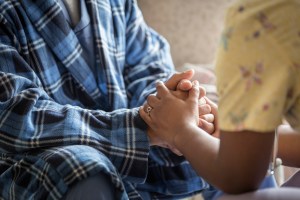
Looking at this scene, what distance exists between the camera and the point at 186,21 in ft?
5.59

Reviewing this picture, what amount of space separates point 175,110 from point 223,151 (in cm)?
26

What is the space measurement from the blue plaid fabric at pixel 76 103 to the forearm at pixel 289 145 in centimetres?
25

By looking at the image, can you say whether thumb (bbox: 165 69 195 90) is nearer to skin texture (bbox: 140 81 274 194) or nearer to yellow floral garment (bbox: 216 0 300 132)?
skin texture (bbox: 140 81 274 194)

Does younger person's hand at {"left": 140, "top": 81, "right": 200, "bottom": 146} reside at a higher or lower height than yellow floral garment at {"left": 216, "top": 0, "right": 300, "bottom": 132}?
lower

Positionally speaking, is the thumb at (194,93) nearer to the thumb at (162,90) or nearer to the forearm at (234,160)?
the thumb at (162,90)

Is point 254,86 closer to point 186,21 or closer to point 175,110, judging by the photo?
point 175,110

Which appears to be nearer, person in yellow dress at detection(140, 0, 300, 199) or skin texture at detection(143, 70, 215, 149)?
person in yellow dress at detection(140, 0, 300, 199)

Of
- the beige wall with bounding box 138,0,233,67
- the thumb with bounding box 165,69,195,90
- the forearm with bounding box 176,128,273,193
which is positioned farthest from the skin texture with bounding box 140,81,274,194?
the beige wall with bounding box 138,0,233,67

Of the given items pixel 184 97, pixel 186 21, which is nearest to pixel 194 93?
pixel 184 97

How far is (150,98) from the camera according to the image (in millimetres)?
980

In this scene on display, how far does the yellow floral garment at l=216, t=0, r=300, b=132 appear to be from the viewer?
58cm

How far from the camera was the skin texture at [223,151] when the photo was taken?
2.06ft

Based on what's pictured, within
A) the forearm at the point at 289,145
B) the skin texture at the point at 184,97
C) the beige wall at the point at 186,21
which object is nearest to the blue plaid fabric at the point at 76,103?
the skin texture at the point at 184,97

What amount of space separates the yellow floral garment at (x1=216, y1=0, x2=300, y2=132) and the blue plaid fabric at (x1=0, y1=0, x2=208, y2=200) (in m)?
0.34
